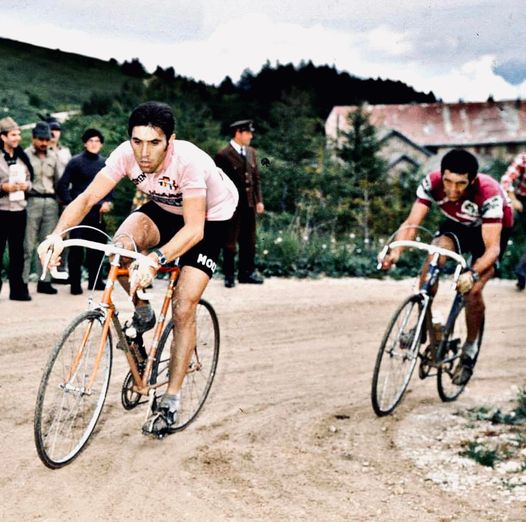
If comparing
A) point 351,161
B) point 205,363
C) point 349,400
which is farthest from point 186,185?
point 351,161

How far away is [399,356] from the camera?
6203 millimetres

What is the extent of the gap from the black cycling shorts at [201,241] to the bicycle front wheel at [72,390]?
728 millimetres

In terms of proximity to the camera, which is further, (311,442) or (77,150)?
(77,150)

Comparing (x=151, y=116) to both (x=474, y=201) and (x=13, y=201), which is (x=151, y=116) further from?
(x=13, y=201)

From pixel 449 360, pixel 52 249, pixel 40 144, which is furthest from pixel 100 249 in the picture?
pixel 40 144

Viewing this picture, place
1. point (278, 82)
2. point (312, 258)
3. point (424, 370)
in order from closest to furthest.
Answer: point (424, 370)
point (312, 258)
point (278, 82)

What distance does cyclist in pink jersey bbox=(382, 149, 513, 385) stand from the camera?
20.0ft

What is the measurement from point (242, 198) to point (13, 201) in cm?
321

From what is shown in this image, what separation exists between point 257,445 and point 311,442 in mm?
410

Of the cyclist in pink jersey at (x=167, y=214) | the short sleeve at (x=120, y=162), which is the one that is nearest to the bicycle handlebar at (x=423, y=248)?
the cyclist in pink jersey at (x=167, y=214)

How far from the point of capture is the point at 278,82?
40.8 m

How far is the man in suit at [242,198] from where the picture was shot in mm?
11000

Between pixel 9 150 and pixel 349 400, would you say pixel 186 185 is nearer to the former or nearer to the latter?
pixel 349 400

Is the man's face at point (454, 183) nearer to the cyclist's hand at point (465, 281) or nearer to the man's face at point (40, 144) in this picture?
the cyclist's hand at point (465, 281)
